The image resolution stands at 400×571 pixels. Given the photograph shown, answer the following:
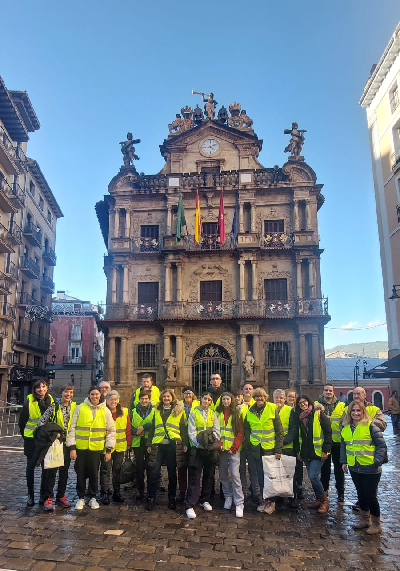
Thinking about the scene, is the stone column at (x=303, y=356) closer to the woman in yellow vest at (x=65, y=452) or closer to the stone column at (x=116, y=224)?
the stone column at (x=116, y=224)

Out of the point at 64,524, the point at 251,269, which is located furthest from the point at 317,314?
the point at 64,524

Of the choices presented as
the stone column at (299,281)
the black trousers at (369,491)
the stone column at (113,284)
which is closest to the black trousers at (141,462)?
the black trousers at (369,491)

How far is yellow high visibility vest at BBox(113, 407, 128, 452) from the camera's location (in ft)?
24.7

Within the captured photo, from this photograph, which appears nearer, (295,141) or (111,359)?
(111,359)

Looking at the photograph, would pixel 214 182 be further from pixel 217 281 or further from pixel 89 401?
pixel 89 401

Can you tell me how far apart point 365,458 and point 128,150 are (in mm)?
25702

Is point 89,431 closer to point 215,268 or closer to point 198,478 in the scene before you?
point 198,478

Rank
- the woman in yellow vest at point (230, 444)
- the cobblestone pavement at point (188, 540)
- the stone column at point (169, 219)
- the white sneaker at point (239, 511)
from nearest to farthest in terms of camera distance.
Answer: the cobblestone pavement at point (188, 540) → the white sneaker at point (239, 511) → the woman in yellow vest at point (230, 444) → the stone column at point (169, 219)

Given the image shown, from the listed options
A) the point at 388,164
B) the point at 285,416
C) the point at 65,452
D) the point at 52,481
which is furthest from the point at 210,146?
the point at 52,481

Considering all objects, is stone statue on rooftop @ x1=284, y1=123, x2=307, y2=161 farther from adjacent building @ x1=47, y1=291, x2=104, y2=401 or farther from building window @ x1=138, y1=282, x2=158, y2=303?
adjacent building @ x1=47, y1=291, x2=104, y2=401

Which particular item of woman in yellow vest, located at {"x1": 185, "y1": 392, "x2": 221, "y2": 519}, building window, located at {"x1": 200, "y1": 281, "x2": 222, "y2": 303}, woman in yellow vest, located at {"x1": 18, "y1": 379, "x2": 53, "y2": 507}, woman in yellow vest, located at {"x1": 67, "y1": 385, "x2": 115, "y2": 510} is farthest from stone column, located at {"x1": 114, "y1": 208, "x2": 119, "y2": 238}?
woman in yellow vest, located at {"x1": 185, "y1": 392, "x2": 221, "y2": 519}

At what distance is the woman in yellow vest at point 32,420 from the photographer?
23.5ft

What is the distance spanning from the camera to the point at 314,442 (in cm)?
725

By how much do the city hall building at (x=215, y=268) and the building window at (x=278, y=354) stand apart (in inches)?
2.1
